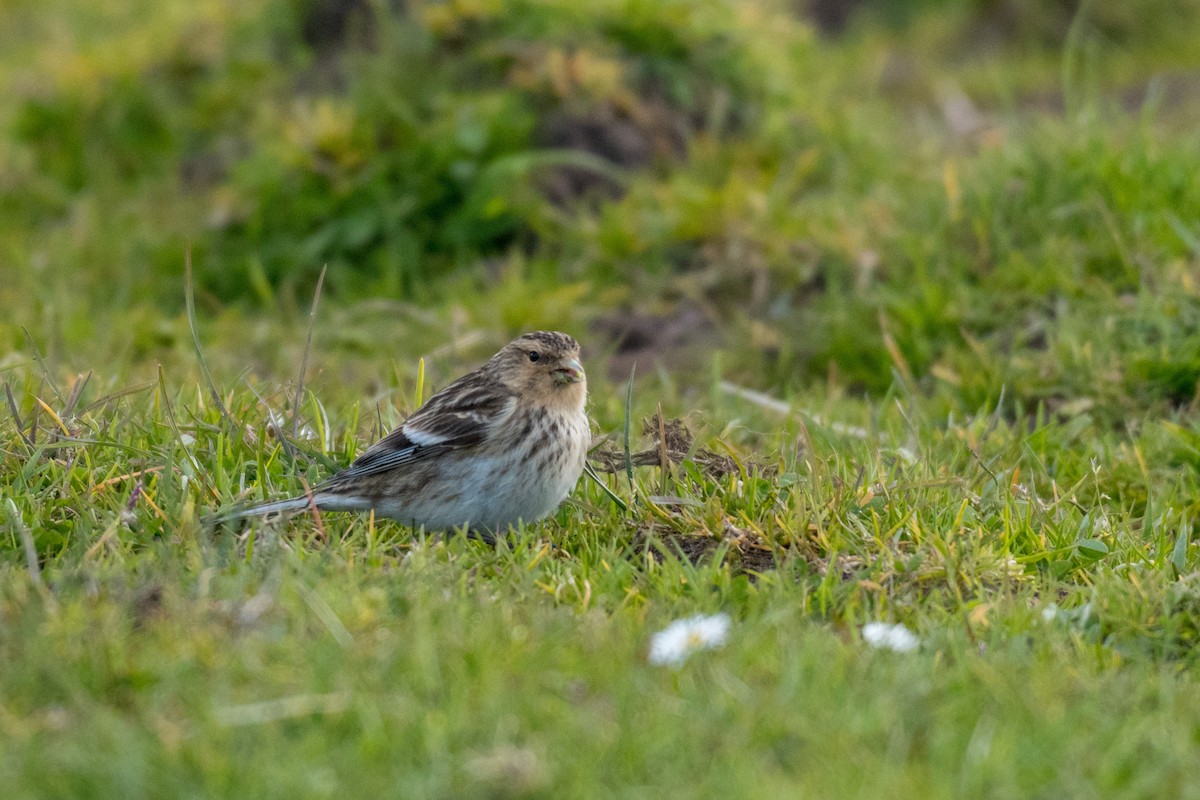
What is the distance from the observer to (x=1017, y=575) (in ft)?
13.7

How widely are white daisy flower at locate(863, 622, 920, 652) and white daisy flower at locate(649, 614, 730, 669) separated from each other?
0.37 meters

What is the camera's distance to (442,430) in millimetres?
4680

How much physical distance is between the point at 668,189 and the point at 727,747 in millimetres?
5528

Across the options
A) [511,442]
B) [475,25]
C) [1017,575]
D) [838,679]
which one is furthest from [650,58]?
[838,679]

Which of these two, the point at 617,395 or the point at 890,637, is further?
the point at 617,395

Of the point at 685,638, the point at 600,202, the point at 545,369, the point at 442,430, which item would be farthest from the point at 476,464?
the point at 600,202

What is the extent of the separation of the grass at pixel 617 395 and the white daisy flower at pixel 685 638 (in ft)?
0.16

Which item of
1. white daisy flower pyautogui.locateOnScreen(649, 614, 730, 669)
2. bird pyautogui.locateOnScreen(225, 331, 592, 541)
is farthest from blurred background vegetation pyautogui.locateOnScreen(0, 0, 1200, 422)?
white daisy flower pyautogui.locateOnScreen(649, 614, 730, 669)

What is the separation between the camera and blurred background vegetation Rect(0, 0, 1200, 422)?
6.78m

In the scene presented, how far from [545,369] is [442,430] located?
438 mm

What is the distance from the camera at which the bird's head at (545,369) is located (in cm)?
480

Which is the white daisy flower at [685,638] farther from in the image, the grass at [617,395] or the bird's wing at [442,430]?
the bird's wing at [442,430]

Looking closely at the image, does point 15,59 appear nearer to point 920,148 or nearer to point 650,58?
point 650,58

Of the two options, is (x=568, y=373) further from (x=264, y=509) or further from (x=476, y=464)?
(x=264, y=509)
